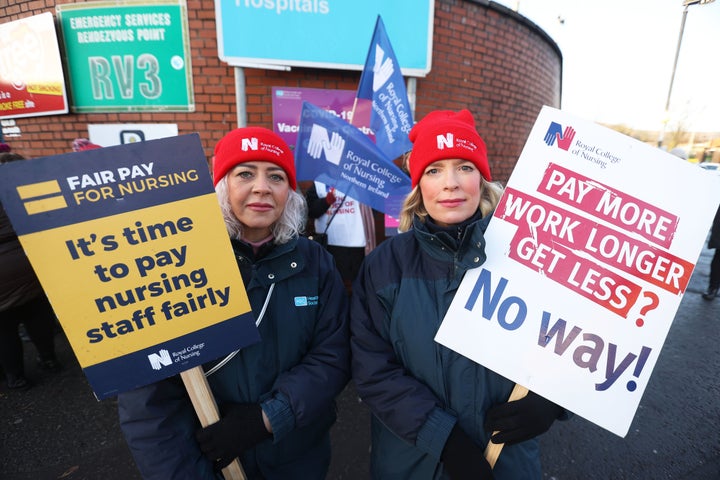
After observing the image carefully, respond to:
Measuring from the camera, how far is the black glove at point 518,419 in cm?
114

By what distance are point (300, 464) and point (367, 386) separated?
51cm

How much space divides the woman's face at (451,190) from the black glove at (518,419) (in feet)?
2.18

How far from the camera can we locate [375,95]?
280 centimetres

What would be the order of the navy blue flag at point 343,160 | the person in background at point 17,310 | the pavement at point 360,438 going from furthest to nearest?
the person in background at point 17,310 < the navy blue flag at point 343,160 < the pavement at point 360,438

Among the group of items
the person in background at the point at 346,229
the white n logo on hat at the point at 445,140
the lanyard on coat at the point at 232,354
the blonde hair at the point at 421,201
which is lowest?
the person in background at the point at 346,229

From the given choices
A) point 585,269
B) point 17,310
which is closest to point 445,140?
point 585,269

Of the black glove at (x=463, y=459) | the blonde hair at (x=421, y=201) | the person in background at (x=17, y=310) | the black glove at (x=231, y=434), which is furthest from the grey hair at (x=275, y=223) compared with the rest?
the person in background at (x=17, y=310)

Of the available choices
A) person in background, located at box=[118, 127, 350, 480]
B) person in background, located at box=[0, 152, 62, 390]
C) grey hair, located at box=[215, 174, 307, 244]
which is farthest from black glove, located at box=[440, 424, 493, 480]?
person in background, located at box=[0, 152, 62, 390]

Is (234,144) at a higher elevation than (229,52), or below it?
below

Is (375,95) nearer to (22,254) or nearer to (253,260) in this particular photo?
(253,260)

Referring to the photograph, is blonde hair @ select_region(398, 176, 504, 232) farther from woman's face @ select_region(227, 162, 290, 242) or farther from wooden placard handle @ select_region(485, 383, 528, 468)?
wooden placard handle @ select_region(485, 383, 528, 468)

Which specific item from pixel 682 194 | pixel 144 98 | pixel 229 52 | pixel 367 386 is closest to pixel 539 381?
pixel 367 386

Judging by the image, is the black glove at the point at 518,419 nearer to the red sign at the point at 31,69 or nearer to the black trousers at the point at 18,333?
the black trousers at the point at 18,333

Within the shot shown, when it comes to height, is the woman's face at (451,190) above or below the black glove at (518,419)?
above
